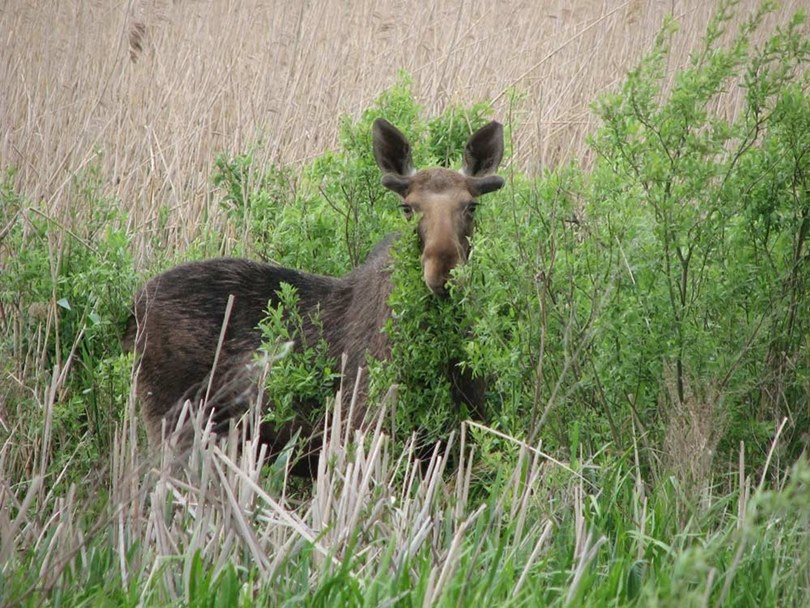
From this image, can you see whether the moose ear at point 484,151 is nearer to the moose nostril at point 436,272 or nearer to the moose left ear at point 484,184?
the moose left ear at point 484,184

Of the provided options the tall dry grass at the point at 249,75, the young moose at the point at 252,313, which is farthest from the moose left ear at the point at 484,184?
the tall dry grass at the point at 249,75

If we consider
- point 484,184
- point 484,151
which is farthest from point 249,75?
point 484,184

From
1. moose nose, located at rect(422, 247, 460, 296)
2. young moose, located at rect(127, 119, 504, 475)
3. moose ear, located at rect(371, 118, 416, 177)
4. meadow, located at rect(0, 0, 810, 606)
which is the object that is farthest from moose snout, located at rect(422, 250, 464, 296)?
moose ear, located at rect(371, 118, 416, 177)

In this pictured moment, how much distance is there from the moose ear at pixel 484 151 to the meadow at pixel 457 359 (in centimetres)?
25

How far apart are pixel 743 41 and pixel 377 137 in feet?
5.65

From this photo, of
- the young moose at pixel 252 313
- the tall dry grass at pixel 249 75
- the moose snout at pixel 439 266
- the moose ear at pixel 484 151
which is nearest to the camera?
the moose snout at pixel 439 266

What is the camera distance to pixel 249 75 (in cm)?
877

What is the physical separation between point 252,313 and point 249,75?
324cm

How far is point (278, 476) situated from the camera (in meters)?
4.26

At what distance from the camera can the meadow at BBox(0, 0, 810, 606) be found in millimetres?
3393

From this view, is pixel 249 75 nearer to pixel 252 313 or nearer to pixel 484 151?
pixel 252 313

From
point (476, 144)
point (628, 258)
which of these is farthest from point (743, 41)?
point (476, 144)

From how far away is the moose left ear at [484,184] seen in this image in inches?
208

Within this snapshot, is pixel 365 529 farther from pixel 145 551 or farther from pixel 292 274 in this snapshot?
pixel 292 274
